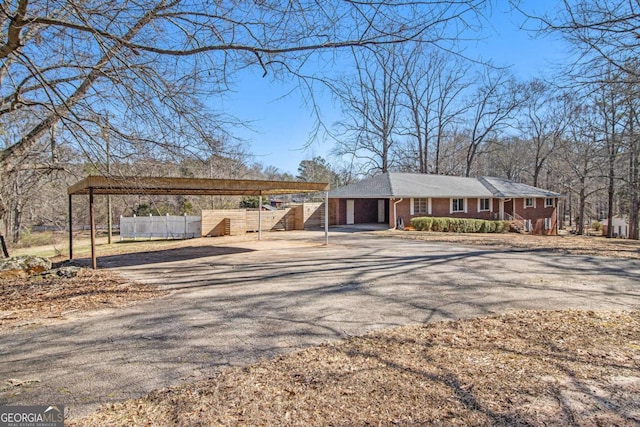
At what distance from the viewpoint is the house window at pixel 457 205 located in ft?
77.8

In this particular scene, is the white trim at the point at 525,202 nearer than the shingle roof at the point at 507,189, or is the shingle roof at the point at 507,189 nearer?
the shingle roof at the point at 507,189

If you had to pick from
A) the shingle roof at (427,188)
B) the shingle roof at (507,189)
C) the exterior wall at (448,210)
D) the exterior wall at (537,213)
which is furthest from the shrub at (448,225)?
the exterior wall at (537,213)

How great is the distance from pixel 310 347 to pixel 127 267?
300 inches

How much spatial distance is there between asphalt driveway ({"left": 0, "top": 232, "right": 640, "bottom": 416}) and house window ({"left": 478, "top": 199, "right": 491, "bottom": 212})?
1573cm

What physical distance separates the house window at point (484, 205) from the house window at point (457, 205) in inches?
69.3

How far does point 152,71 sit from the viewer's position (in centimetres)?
383

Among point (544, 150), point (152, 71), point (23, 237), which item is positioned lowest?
point (23, 237)

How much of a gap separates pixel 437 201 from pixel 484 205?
4.74 meters

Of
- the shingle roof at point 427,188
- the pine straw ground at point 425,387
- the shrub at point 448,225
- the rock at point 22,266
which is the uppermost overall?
the shingle roof at point 427,188

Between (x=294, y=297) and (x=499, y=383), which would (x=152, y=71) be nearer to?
(x=294, y=297)

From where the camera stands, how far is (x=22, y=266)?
8.14 meters

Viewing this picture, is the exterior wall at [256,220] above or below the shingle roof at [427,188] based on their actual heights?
below

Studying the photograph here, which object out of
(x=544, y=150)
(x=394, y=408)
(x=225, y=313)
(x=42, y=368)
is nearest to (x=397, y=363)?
(x=394, y=408)

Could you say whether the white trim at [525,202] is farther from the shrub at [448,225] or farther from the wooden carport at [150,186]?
the wooden carport at [150,186]
